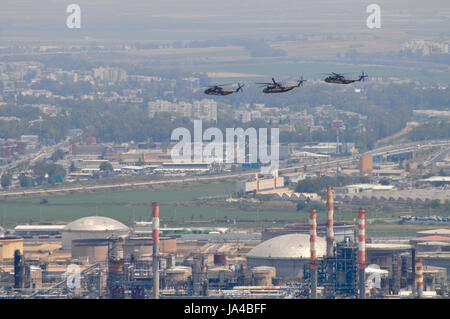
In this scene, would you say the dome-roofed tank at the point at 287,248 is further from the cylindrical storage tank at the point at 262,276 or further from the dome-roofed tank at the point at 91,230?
the dome-roofed tank at the point at 91,230

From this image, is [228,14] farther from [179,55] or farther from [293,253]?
[293,253]

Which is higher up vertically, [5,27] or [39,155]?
[5,27]

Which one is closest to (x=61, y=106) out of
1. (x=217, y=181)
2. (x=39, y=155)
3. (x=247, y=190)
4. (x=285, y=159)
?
(x=39, y=155)
